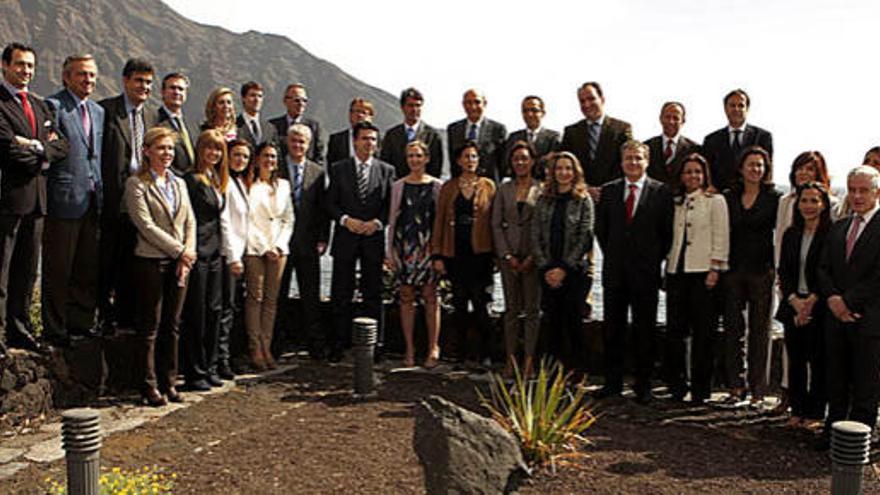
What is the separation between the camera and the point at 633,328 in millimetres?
7395

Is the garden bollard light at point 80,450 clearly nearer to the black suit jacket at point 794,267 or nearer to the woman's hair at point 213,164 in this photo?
the woman's hair at point 213,164

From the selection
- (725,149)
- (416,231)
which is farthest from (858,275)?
(416,231)

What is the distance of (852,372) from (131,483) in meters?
4.80

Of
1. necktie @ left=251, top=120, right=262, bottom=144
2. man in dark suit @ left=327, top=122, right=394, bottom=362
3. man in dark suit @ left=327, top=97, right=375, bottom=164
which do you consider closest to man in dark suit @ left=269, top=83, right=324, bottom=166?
man in dark suit @ left=327, top=97, right=375, bottom=164

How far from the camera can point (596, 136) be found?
8320 millimetres

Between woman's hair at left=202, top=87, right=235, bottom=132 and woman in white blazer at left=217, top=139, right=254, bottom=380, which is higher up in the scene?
woman's hair at left=202, top=87, right=235, bottom=132

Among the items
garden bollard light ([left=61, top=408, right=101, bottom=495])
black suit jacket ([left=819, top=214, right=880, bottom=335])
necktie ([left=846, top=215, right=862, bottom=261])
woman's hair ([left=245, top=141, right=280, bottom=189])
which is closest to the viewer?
garden bollard light ([left=61, top=408, right=101, bottom=495])

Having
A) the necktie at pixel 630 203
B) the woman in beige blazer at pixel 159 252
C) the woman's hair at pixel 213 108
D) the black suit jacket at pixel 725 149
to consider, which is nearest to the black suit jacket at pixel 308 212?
the woman's hair at pixel 213 108

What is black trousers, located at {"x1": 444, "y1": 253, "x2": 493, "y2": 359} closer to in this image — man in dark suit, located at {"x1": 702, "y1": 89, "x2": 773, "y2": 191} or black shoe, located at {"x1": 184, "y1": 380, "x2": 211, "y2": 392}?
man in dark suit, located at {"x1": 702, "y1": 89, "x2": 773, "y2": 191}

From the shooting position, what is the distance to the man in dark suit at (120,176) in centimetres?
696

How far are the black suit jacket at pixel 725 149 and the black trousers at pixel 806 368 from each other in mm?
1617

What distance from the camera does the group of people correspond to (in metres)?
6.38

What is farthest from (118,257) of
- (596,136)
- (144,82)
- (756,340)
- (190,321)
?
(756,340)

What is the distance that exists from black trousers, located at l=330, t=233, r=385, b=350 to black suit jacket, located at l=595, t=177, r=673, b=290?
2289 millimetres
